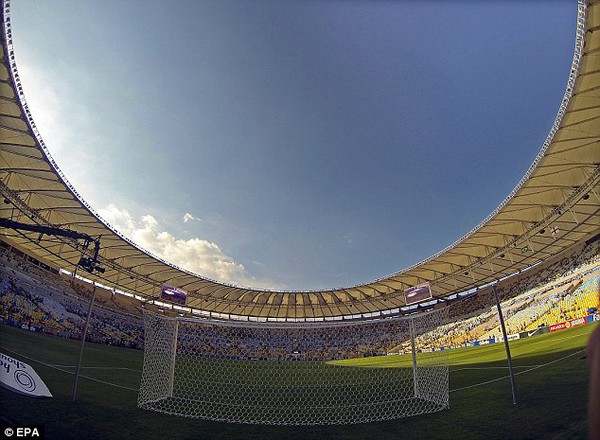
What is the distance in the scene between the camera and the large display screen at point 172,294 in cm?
3916

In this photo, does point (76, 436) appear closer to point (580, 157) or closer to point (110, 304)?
point (580, 157)

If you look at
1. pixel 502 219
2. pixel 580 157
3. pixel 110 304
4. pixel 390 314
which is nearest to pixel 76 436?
pixel 580 157

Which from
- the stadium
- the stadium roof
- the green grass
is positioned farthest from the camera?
the stadium roof

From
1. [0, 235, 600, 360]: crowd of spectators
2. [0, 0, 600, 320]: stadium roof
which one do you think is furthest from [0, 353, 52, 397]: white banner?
[0, 0, 600, 320]: stadium roof

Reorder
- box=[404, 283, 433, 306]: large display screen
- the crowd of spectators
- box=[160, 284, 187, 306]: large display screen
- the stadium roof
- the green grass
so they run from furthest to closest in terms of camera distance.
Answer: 1. box=[160, 284, 187, 306]: large display screen
2. box=[404, 283, 433, 306]: large display screen
3. the crowd of spectators
4. the stadium roof
5. the green grass

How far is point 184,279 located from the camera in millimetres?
40406

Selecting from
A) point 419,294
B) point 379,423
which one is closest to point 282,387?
point 379,423

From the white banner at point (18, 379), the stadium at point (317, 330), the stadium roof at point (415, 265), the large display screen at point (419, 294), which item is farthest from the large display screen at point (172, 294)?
the white banner at point (18, 379)

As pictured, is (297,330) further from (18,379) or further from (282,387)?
(18,379)

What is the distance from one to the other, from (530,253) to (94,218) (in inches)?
1662

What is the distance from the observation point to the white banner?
6.31m

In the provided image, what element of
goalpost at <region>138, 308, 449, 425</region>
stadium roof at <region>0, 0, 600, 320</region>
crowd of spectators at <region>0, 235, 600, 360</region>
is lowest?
goalpost at <region>138, 308, 449, 425</region>

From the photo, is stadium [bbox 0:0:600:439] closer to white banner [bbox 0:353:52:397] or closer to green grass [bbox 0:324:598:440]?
green grass [bbox 0:324:598:440]

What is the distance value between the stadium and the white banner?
0.79ft
